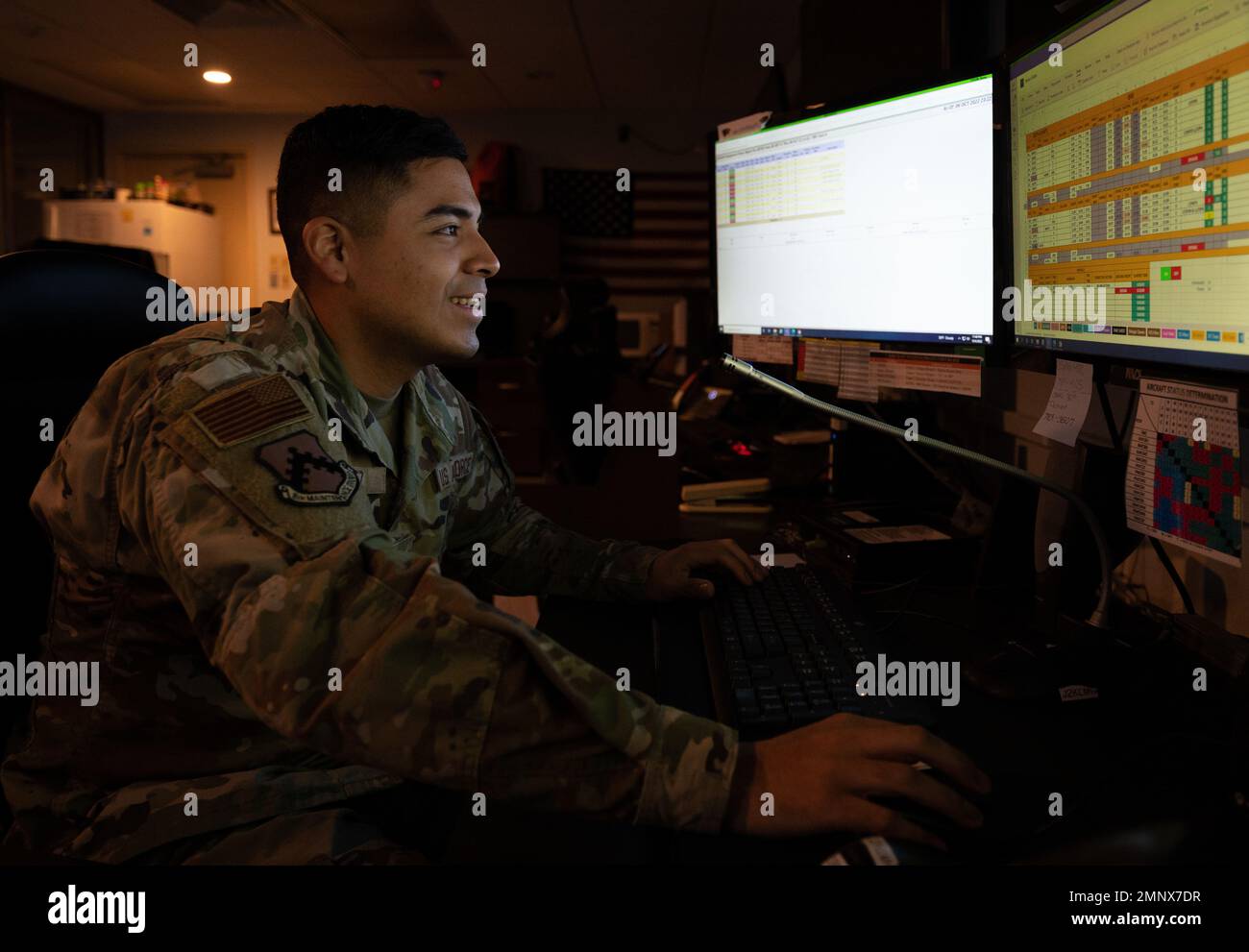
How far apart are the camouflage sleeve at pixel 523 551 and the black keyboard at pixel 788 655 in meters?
0.14

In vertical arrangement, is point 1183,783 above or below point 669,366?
below

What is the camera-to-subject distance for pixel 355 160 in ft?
3.57

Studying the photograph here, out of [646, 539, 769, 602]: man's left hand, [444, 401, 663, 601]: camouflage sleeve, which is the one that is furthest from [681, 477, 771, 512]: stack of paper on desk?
[646, 539, 769, 602]: man's left hand

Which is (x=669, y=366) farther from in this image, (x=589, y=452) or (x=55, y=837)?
(x=55, y=837)

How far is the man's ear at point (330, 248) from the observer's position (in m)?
1.09

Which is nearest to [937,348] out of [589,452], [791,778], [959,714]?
[959,714]

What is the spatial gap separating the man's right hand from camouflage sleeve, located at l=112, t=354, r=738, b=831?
2 cm

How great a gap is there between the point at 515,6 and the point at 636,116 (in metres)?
2.47

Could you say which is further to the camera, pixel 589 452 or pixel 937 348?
pixel 589 452

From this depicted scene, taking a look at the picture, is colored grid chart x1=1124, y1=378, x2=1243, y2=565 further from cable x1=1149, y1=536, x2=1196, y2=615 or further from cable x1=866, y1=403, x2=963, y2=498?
cable x1=866, y1=403, x2=963, y2=498

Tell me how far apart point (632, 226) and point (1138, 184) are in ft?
20.6

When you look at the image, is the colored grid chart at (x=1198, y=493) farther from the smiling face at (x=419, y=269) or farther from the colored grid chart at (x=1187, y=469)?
the smiling face at (x=419, y=269)

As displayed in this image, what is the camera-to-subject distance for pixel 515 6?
4465mm

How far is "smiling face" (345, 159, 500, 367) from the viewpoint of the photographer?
1102 millimetres
